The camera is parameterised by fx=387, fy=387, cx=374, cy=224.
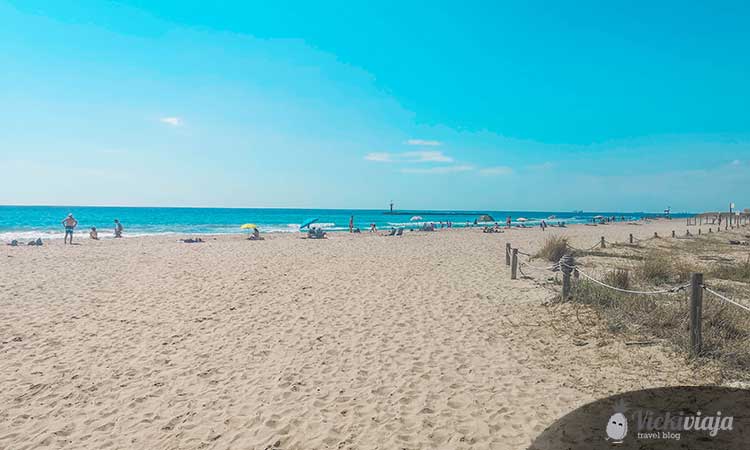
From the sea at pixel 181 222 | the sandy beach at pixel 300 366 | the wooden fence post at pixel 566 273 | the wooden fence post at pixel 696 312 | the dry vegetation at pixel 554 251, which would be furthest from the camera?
the sea at pixel 181 222

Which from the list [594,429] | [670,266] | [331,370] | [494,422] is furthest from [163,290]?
[670,266]

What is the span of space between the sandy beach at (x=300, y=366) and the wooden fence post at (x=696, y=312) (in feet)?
0.81

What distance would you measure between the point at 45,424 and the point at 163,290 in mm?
5999

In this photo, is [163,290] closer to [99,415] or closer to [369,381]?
[99,415]

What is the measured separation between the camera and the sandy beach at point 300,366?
12.5 ft

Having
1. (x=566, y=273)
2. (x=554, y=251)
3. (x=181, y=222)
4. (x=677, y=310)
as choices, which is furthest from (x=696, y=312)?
(x=181, y=222)

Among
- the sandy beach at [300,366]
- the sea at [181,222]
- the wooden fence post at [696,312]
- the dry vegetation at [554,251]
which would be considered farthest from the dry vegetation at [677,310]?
the sea at [181,222]

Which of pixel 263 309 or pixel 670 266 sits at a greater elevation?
pixel 670 266

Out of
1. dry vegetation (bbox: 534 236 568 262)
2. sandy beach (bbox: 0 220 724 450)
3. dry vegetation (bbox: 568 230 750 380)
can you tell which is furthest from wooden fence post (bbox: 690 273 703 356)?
dry vegetation (bbox: 534 236 568 262)

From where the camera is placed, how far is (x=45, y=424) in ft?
13.1

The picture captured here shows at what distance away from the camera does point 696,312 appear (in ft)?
15.5

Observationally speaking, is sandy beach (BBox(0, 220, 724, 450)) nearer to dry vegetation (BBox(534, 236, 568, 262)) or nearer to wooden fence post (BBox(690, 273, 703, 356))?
wooden fence post (BBox(690, 273, 703, 356))

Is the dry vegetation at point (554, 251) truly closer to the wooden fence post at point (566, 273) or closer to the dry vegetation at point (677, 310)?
the dry vegetation at point (677, 310)

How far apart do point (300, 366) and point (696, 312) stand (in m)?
5.05
